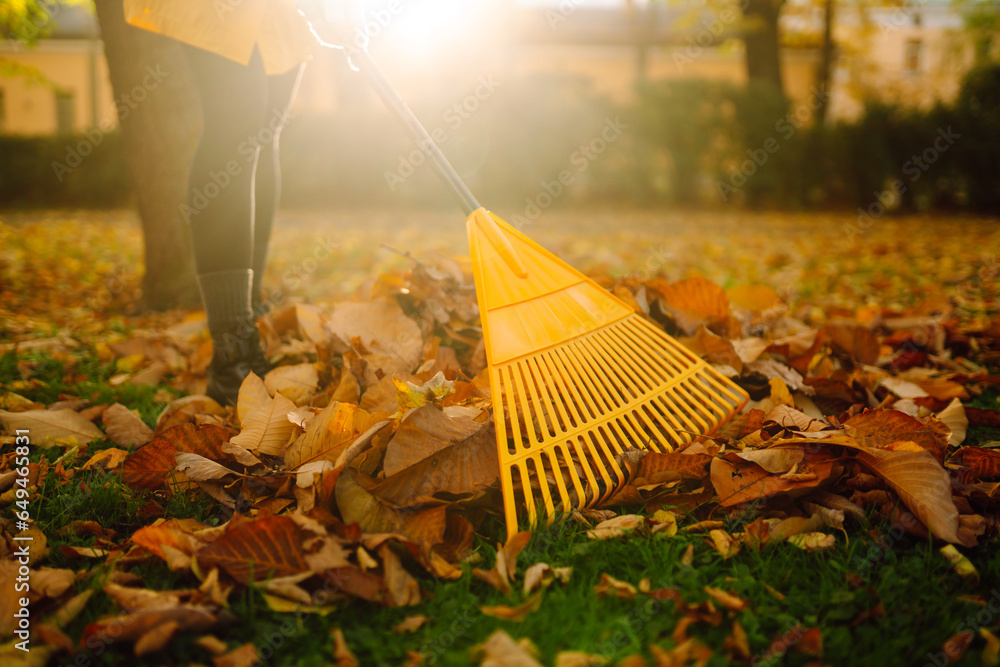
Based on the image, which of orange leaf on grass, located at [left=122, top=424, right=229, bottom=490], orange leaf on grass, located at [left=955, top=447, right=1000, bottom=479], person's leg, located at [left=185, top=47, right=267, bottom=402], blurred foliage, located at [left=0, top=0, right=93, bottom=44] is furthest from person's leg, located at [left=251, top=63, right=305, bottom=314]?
blurred foliage, located at [left=0, top=0, right=93, bottom=44]

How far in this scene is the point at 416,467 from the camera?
128cm

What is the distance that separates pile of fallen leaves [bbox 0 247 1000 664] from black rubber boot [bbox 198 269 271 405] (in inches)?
3.5

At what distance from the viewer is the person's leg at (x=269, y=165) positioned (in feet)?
6.62

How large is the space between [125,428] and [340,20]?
128 cm

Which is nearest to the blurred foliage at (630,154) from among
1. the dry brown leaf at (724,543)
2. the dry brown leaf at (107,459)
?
the dry brown leaf at (107,459)

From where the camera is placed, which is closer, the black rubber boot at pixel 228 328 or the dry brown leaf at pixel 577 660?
the dry brown leaf at pixel 577 660

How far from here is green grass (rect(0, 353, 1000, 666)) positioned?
98 cm

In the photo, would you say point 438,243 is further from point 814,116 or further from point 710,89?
point 814,116

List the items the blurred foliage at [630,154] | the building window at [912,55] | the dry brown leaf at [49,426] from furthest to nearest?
the building window at [912,55], the blurred foliage at [630,154], the dry brown leaf at [49,426]

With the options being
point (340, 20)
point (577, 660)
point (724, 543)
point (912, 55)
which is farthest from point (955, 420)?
point (912, 55)

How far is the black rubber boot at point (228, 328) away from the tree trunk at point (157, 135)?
5.13 feet

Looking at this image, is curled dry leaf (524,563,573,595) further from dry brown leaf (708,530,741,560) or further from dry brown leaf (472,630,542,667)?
dry brown leaf (708,530,741,560)

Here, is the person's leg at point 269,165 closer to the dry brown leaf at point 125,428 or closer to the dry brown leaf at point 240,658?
the dry brown leaf at point 125,428

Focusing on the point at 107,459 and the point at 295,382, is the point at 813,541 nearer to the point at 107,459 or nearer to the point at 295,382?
the point at 295,382
